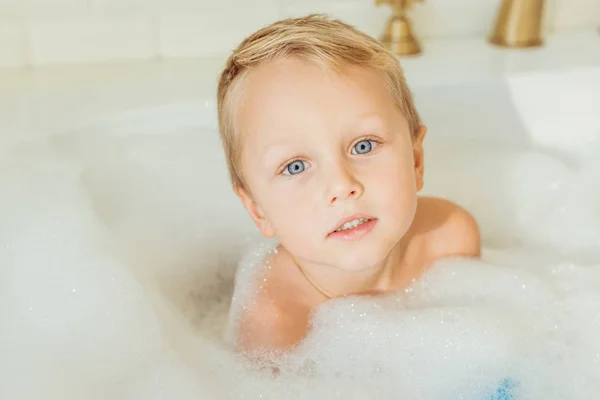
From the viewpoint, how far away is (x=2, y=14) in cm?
137

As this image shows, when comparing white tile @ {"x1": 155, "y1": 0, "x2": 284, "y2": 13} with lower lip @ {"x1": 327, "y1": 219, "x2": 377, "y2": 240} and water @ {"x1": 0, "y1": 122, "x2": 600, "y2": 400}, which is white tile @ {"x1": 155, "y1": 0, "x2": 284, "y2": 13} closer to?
water @ {"x1": 0, "y1": 122, "x2": 600, "y2": 400}

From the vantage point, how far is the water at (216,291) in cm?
97

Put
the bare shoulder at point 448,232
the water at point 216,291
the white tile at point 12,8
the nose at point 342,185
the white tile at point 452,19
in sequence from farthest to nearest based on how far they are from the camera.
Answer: the white tile at point 452,19
the white tile at point 12,8
the bare shoulder at point 448,232
the water at point 216,291
the nose at point 342,185

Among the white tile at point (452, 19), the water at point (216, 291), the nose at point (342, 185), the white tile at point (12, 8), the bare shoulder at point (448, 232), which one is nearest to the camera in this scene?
the nose at point (342, 185)

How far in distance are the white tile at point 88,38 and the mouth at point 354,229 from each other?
70 cm

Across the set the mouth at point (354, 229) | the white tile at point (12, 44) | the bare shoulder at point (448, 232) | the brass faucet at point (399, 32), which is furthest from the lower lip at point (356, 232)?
the white tile at point (12, 44)

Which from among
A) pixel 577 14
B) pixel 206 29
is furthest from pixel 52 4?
pixel 577 14

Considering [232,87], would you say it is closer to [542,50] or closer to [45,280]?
[45,280]

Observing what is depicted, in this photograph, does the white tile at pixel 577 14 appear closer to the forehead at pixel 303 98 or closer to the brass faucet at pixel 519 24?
the brass faucet at pixel 519 24

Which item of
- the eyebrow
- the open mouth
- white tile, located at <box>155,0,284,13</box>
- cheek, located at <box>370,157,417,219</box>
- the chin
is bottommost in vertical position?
the chin

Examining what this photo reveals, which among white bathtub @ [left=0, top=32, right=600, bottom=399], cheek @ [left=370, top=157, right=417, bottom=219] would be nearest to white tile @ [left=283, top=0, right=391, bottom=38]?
white bathtub @ [left=0, top=32, right=600, bottom=399]

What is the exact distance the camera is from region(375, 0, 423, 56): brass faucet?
4.60 feet

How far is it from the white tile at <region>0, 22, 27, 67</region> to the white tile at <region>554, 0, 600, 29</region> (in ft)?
3.47

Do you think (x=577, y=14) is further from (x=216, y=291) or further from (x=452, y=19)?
(x=216, y=291)
